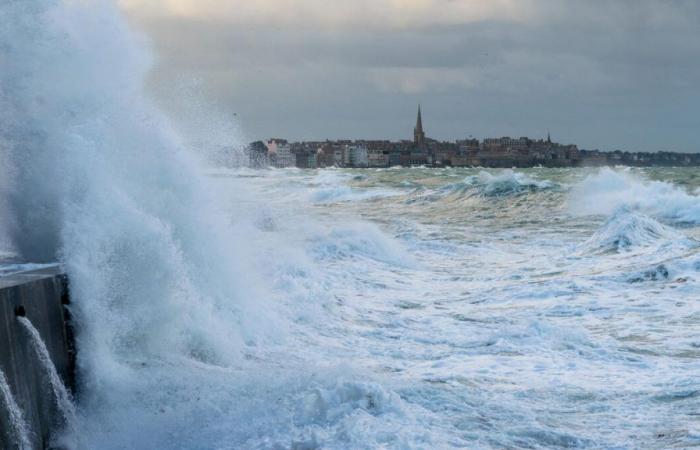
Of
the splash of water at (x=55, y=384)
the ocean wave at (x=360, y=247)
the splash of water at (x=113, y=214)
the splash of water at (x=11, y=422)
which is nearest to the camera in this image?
the splash of water at (x=11, y=422)

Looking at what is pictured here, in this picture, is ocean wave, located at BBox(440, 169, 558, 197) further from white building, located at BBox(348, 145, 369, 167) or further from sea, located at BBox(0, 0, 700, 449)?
white building, located at BBox(348, 145, 369, 167)

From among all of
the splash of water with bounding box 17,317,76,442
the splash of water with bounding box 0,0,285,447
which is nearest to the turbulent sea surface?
the splash of water with bounding box 0,0,285,447

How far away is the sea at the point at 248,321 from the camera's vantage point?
19.2 feet

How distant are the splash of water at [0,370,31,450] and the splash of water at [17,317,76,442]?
1.47ft

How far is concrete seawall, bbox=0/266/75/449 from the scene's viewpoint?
16.5 ft

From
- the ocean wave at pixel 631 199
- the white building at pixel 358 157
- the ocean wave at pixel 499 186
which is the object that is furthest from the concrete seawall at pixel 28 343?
the white building at pixel 358 157

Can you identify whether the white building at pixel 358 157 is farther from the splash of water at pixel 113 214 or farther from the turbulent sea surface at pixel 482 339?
the splash of water at pixel 113 214

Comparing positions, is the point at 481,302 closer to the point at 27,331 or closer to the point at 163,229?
the point at 163,229

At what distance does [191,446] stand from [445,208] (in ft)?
87.2

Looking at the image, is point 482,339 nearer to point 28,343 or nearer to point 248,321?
point 248,321

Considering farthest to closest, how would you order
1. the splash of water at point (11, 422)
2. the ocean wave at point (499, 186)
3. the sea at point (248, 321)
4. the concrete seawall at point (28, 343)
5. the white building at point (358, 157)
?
the white building at point (358, 157) → the ocean wave at point (499, 186) → the sea at point (248, 321) → the concrete seawall at point (28, 343) → the splash of water at point (11, 422)

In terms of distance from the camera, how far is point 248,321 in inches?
343

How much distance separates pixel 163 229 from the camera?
25.0ft

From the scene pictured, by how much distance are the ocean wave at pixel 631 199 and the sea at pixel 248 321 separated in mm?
12849
